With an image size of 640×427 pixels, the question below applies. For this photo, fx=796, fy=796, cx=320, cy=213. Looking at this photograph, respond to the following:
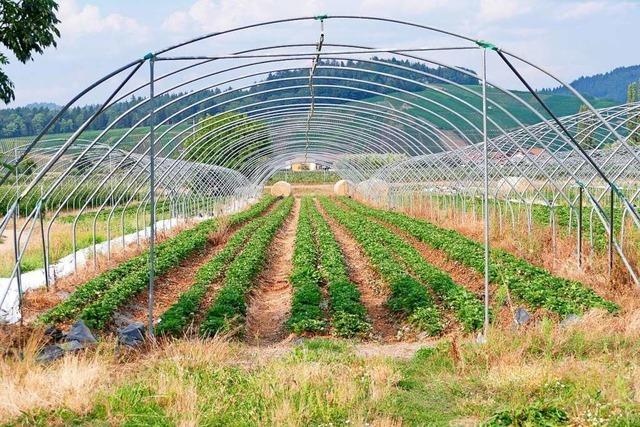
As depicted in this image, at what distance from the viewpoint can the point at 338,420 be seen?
20.2ft

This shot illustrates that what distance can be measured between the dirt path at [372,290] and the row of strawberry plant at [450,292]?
28.9 inches

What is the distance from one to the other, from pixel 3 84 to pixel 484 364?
5.70 meters

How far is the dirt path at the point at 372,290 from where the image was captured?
10.9m

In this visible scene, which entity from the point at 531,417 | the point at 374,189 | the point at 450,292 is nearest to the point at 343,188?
the point at 374,189

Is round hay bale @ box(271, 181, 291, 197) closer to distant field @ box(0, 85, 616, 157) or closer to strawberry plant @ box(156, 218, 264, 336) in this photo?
distant field @ box(0, 85, 616, 157)

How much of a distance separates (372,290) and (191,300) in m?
3.60

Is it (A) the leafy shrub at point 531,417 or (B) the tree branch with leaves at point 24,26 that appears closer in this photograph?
(A) the leafy shrub at point 531,417

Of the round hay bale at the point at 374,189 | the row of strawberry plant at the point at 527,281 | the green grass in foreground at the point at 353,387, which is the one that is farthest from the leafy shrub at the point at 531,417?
the round hay bale at the point at 374,189

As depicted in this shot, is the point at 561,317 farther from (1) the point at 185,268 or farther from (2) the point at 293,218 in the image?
(2) the point at 293,218

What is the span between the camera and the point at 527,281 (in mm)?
12312

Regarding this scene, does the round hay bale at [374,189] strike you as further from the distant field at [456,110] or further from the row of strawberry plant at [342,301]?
the row of strawberry plant at [342,301]

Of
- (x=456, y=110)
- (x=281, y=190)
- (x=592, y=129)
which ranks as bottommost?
(x=281, y=190)

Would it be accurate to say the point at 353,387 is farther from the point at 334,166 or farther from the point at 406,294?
the point at 334,166

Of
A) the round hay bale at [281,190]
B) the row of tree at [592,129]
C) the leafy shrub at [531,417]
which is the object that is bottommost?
the leafy shrub at [531,417]
